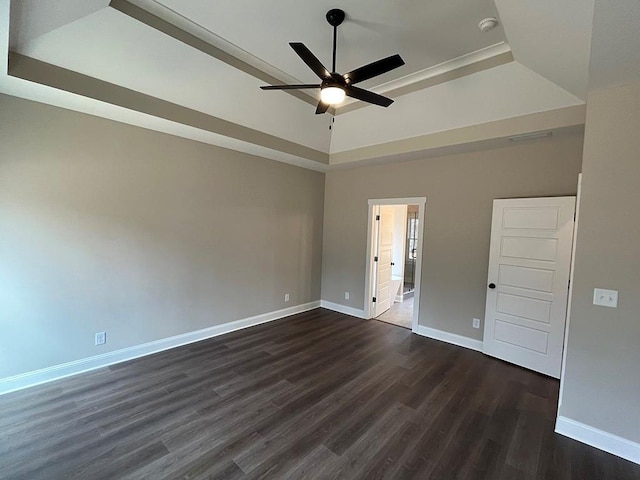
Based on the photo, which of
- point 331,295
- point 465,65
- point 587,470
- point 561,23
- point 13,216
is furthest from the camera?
point 331,295

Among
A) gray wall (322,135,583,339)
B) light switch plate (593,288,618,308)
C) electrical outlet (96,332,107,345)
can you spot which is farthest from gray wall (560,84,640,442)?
electrical outlet (96,332,107,345)

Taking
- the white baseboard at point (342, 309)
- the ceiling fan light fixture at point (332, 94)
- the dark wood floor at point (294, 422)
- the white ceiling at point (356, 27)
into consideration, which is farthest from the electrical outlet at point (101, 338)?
the white baseboard at point (342, 309)

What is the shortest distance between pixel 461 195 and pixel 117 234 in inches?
177

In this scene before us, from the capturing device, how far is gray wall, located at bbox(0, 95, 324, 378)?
8.61 feet

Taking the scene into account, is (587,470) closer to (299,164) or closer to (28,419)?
(28,419)

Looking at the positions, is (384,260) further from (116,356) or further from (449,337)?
(116,356)

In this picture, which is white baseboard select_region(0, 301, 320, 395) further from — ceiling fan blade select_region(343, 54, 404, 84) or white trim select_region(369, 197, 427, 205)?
ceiling fan blade select_region(343, 54, 404, 84)

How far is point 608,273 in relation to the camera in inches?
84.2

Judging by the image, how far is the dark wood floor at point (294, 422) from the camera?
1.91 meters

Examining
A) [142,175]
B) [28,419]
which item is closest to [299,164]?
[142,175]

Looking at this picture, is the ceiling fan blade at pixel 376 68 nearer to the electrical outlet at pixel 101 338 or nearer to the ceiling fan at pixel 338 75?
the ceiling fan at pixel 338 75

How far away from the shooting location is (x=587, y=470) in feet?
6.42

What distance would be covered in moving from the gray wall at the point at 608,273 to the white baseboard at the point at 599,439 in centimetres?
4

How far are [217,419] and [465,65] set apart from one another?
427 cm
